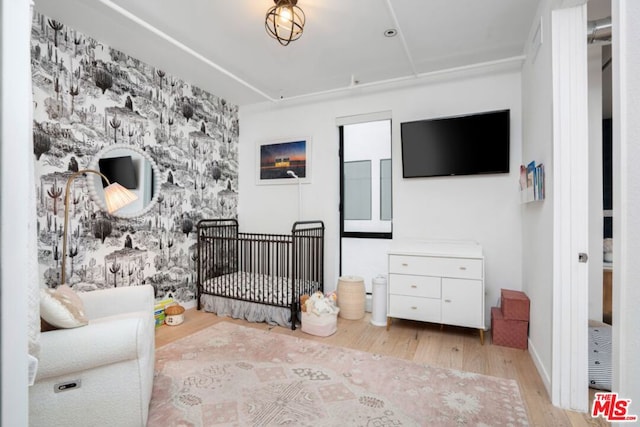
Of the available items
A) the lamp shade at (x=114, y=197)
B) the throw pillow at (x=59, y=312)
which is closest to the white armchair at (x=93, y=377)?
the throw pillow at (x=59, y=312)

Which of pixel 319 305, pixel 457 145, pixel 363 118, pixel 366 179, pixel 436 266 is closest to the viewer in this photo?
pixel 436 266

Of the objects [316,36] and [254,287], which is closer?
[316,36]

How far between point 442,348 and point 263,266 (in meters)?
1.84

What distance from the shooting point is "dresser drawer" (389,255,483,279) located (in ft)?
8.63

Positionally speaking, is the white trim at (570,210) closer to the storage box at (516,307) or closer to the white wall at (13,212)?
the storage box at (516,307)

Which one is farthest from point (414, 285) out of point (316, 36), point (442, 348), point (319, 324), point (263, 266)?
point (316, 36)

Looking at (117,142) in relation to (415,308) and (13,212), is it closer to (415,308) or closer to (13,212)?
(13,212)

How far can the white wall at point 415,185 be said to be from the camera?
9.59 feet

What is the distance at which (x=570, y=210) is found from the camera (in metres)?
1.75

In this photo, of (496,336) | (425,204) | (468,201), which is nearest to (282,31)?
(425,204)

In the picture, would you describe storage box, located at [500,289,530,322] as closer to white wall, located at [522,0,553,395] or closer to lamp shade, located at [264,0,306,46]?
white wall, located at [522,0,553,395]

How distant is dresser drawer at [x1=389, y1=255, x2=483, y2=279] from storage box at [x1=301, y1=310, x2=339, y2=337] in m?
0.73

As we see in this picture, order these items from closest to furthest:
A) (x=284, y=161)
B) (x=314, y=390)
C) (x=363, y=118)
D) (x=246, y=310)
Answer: (x=314, y=390) → (x=246, y=310) → (x=363, y=118) → (x=284, y=161)

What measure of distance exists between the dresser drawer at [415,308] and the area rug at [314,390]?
60 cm
